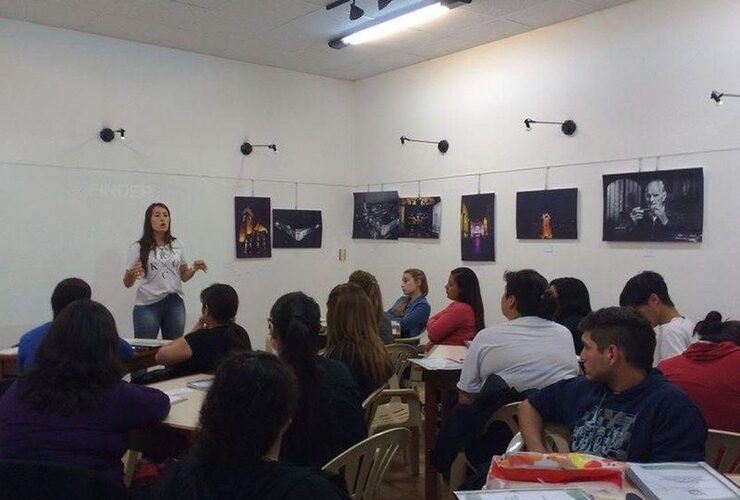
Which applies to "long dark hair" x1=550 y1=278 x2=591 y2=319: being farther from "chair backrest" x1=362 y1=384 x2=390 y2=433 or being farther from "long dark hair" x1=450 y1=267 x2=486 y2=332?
"chair backrest" x1=362 y1=384 x2=390 y2=433

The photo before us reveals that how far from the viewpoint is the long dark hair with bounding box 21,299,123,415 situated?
2.14m

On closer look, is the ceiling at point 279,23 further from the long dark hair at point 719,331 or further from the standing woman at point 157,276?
the long dark hair at point 719,331

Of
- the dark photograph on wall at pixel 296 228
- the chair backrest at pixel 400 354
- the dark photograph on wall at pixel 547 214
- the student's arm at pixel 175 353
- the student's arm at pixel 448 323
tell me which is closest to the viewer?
the student's arm at pixel 175 353

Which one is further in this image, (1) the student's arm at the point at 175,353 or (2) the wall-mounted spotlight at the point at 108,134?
(2) the wall-mounted spotlight at the point at 108,134

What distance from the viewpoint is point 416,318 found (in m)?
5.58

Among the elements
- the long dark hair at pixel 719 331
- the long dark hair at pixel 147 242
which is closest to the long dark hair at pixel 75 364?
the long dark hair at pixel 719 331

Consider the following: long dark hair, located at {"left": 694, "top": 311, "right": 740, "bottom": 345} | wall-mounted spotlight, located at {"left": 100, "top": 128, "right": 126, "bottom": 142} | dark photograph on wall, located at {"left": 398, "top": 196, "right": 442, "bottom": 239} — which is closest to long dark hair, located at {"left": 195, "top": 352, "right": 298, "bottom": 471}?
long dark hair, located at {"left": 694, "top": 311, "right": 740, "bottom": 345}

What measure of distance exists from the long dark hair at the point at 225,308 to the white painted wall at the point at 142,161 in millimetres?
3211

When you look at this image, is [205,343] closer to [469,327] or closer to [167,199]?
[469,327]

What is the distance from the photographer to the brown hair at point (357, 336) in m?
3.06

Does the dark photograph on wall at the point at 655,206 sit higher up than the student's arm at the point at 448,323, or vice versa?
the dark photograph on wall at the point at 655,206

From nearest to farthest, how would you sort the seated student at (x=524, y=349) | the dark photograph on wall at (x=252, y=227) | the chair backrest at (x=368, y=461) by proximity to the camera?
1. the chair backrest at (x=368, y=461)
2. the seated student at (x=524, y=349)
3. the dark photograph on wall at (x=252, y=227)

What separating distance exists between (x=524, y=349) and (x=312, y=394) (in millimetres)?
1178

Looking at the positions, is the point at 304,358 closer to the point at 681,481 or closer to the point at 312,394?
the point at 312,394
